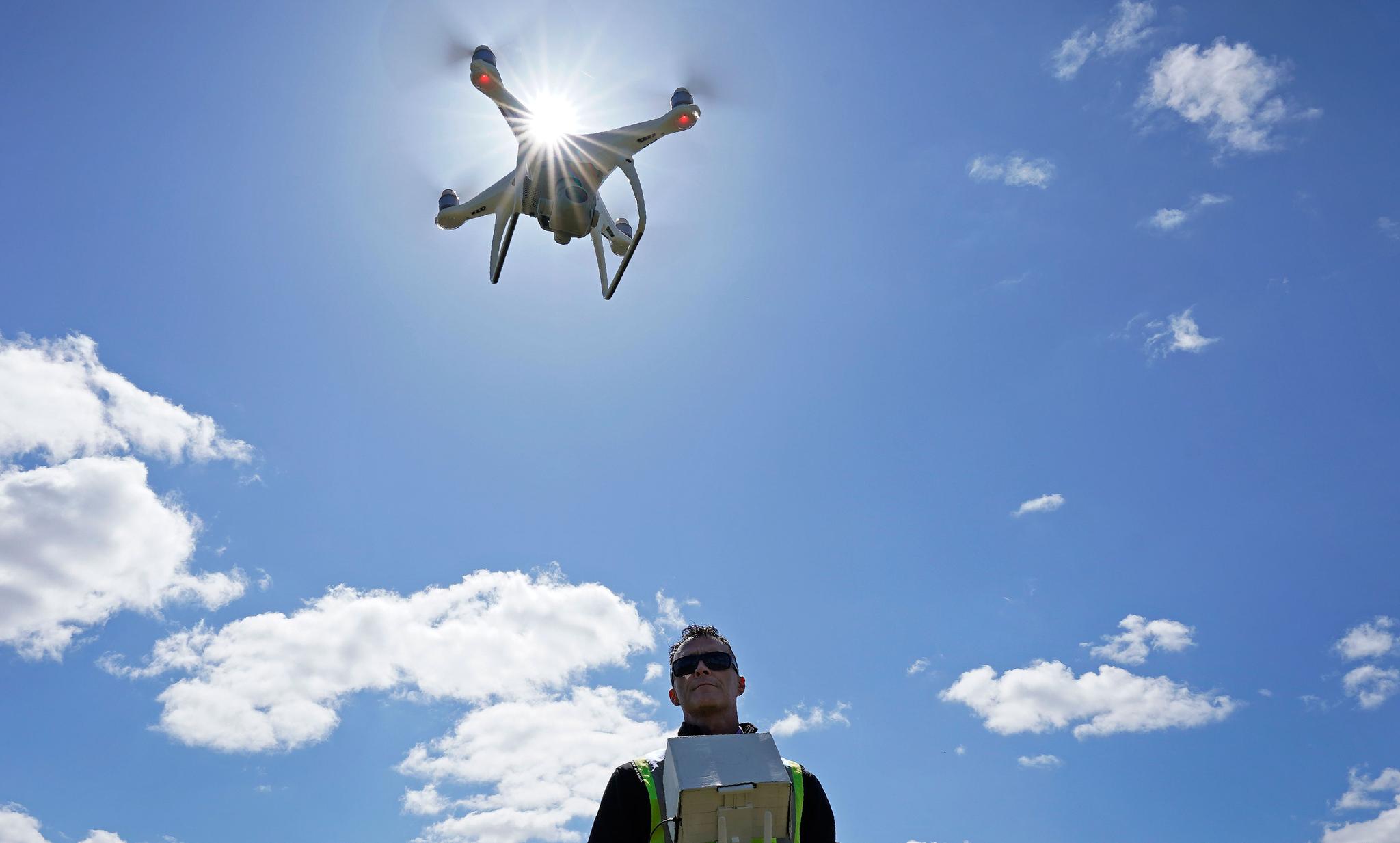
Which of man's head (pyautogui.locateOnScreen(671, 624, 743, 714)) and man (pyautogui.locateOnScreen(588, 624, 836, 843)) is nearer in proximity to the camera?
man (pyautogui.locateOnScreen(588, 624, 836, 843))

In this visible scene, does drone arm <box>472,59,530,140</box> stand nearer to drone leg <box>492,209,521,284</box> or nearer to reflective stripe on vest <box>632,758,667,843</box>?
drone leg <box>492,209,521,284</box>

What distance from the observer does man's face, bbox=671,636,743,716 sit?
8.53 metres

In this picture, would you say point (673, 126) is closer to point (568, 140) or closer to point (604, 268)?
point (568, 140)

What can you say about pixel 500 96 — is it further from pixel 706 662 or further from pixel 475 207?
pixel 706 662

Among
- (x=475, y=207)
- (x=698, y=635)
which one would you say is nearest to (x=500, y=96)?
(x=475, y=207)

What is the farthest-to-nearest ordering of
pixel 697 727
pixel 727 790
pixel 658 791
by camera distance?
pixel 697 727 < pixel 658 791 < pixel 727 790

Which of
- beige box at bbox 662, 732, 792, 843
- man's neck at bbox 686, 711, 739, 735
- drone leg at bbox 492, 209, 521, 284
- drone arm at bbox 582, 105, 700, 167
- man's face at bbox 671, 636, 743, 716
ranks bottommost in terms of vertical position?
beige box at bbox 662, 732, 792, 843

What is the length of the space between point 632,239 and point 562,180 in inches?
84.5

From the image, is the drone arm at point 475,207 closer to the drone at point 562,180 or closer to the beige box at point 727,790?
the drone at point 562,180

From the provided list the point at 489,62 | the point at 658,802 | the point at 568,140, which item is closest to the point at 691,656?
the point at 658,802

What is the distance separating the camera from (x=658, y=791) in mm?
7453

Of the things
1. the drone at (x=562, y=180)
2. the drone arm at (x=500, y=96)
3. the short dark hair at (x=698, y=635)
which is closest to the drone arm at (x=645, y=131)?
the drone at (x=562, y=180)

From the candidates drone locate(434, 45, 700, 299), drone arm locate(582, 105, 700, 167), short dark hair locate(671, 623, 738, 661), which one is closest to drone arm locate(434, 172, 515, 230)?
drone locate(434, 45, 700, 299)

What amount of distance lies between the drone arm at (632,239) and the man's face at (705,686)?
1279 cm
